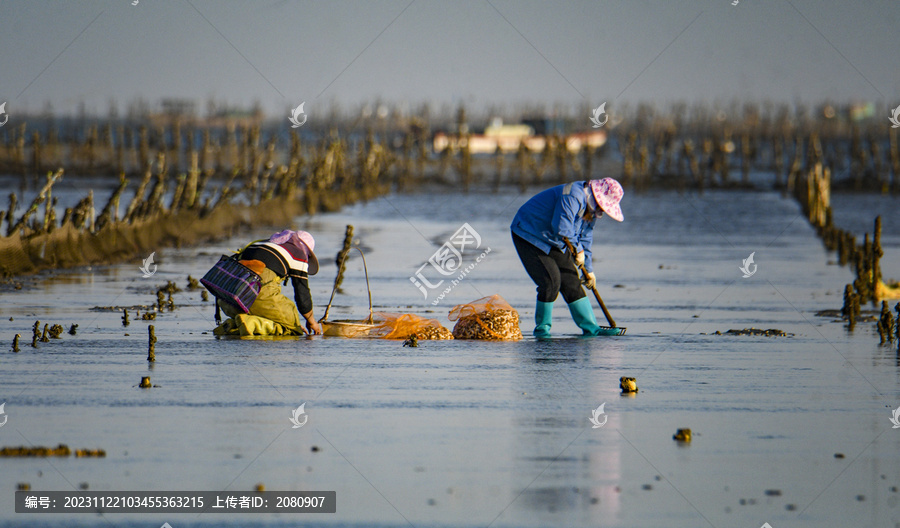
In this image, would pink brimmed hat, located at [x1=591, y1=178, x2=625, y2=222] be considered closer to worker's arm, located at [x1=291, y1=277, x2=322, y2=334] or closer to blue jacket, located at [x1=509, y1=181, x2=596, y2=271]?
blue jacket, located at [x1=509, y1=181, x2=596, y2=271]

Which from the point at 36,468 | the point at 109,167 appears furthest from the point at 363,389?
the point at 109,167

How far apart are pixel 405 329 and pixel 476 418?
4232mm

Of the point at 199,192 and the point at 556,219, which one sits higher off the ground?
the point at 199,192

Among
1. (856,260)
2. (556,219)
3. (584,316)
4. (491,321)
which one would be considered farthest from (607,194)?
(856,260)

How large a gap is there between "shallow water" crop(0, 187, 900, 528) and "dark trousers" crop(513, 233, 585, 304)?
0.49m

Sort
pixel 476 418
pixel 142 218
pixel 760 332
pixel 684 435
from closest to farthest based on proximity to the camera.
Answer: pixel 684 435
pixel 476 418
pixel 760 332
pixel 142 218

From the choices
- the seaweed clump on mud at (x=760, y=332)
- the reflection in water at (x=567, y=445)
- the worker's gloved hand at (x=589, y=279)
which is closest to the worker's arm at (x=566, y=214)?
the worker's gloved hand at (x=589, y=279)

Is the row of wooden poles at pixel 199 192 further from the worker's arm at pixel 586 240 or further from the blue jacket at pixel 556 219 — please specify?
the worker's arm at pixel 586 240

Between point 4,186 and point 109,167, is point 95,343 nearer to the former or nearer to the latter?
point 4,186

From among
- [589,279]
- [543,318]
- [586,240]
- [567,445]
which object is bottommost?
[567,445]

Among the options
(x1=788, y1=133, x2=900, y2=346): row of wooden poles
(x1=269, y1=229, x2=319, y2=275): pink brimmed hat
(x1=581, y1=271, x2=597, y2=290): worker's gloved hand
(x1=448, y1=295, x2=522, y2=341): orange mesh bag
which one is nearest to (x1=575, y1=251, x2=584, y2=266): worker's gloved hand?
(x1=581, y1=271, x2=597, y2=290): worker's gloved hand

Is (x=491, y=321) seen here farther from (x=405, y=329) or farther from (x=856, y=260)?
(x=856, y=260)

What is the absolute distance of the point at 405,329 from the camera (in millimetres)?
12633

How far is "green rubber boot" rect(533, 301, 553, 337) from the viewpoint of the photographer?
1264 centimetres
